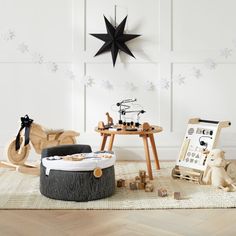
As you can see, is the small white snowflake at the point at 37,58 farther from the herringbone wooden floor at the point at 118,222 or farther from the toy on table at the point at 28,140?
the herringbone wooden floor at the point at 118,222

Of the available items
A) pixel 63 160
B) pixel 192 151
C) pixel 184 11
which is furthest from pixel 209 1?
pixel 63 160

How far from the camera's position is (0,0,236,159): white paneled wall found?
4223 mm

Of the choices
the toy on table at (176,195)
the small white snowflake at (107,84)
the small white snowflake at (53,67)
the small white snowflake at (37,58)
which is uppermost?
the small white snowflake at (37,58)

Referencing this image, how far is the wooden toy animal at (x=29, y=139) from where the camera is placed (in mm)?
3586

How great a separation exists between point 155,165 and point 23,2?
215 centimetres

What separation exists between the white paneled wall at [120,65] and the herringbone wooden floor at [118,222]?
1.83 m

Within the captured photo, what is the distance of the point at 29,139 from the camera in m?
3.62

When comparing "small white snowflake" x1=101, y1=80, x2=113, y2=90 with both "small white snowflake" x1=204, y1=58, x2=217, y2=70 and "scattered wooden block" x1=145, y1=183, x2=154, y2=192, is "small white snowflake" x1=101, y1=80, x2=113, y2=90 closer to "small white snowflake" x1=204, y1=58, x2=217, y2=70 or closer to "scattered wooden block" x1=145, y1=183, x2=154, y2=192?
"small white snowflake" x1=204, y1=58, x2=217, y2=70

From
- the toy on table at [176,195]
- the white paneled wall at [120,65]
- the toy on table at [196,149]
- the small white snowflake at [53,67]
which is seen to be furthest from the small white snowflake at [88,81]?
the toy on table at [176,195]

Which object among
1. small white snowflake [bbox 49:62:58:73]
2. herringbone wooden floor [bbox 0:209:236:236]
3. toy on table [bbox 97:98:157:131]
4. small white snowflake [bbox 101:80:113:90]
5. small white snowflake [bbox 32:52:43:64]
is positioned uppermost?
small white snowflake [bbox 32:52:43:64]

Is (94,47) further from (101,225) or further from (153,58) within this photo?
(101,225)

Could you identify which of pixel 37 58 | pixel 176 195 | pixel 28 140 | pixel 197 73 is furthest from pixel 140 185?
pixel 37 58

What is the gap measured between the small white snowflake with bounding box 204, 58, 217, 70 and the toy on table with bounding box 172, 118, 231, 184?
894 millimetres

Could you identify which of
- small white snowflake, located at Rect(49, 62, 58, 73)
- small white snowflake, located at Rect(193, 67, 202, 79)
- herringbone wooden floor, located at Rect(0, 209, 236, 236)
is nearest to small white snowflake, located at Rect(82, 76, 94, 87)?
small white snowflake, located at Rect(49, 62, 58, 73)
